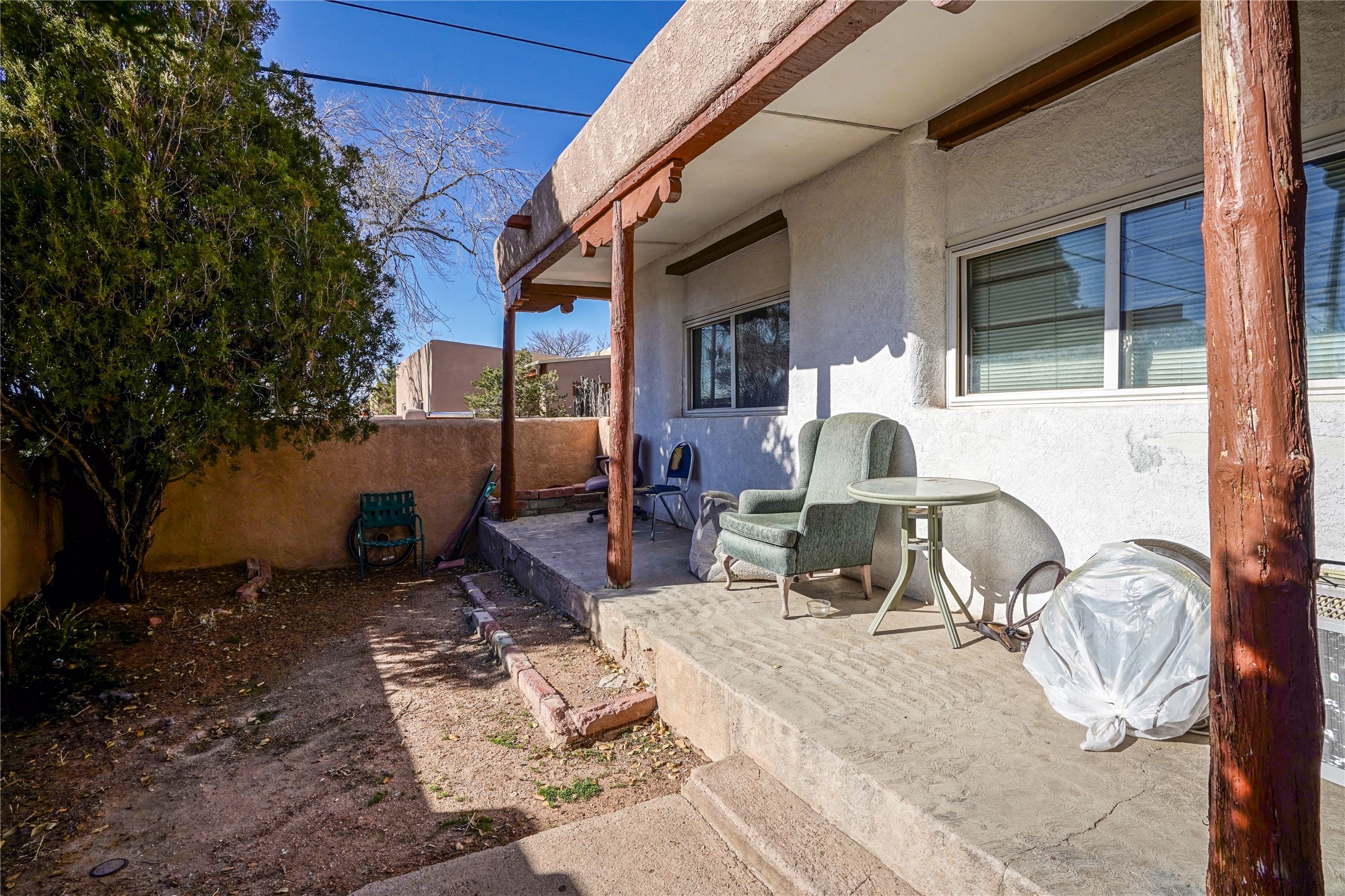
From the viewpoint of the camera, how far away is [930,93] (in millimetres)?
3557

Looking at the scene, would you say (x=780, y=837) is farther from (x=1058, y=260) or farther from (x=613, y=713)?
(x=1058, y=260)

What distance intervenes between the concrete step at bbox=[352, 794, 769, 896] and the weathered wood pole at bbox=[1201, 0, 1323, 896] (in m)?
1.33

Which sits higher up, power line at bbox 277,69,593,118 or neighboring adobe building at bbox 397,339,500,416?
power line at bbox 277,69,593,118

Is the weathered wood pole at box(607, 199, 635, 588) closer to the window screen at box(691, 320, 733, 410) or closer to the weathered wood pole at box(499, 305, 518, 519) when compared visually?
the window screen at box(691, 320, 733, 410)

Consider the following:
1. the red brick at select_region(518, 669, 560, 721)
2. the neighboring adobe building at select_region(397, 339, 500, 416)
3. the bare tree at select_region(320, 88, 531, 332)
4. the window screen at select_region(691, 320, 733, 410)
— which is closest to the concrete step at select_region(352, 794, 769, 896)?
the red brick at select_region(518, 669, 560, 721)

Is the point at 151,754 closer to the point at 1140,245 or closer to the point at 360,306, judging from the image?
the point at 360,306

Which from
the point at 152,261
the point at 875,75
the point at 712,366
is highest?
Answer: the point at 875,75

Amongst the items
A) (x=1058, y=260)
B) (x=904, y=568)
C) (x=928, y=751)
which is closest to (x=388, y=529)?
(x=904, y=568)

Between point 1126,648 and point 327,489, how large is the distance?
6611mm

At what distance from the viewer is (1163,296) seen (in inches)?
119

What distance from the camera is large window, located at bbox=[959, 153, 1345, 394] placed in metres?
2.53

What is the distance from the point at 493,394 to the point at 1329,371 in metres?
12.7

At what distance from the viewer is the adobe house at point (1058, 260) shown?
1305 mm

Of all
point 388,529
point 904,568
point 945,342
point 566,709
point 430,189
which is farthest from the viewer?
point 430,189
